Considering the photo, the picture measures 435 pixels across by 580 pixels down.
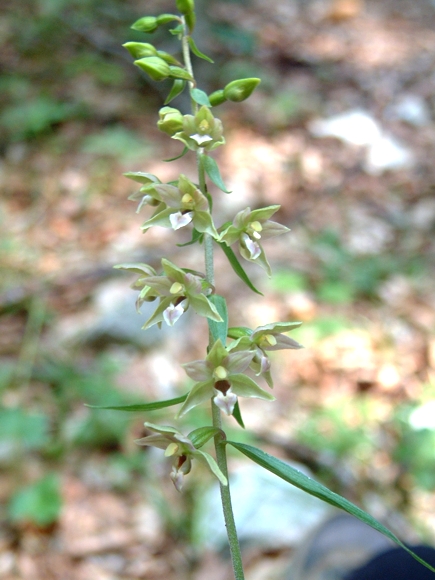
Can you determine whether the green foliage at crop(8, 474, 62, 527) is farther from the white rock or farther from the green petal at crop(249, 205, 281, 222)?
the green petal at crop(249, 205, 281, 222)

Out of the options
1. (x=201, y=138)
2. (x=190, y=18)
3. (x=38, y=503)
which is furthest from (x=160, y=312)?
(x=38, y=503)

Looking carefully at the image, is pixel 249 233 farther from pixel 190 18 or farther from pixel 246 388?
pixel 190 18

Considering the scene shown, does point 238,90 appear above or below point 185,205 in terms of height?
above

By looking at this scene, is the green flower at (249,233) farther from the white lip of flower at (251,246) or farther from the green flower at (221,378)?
the green flower at (221,378)

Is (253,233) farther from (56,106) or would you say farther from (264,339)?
(56,106)

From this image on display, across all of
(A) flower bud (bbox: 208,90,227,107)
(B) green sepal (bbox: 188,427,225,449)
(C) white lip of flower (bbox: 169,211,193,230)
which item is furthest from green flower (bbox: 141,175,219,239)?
(B) green sepal (bbox: 188,427,225,449)

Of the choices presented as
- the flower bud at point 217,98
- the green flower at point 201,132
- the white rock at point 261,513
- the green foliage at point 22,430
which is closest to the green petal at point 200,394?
the green flower at point 201,132

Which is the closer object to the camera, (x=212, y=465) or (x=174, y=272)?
(x=212, y=465)
